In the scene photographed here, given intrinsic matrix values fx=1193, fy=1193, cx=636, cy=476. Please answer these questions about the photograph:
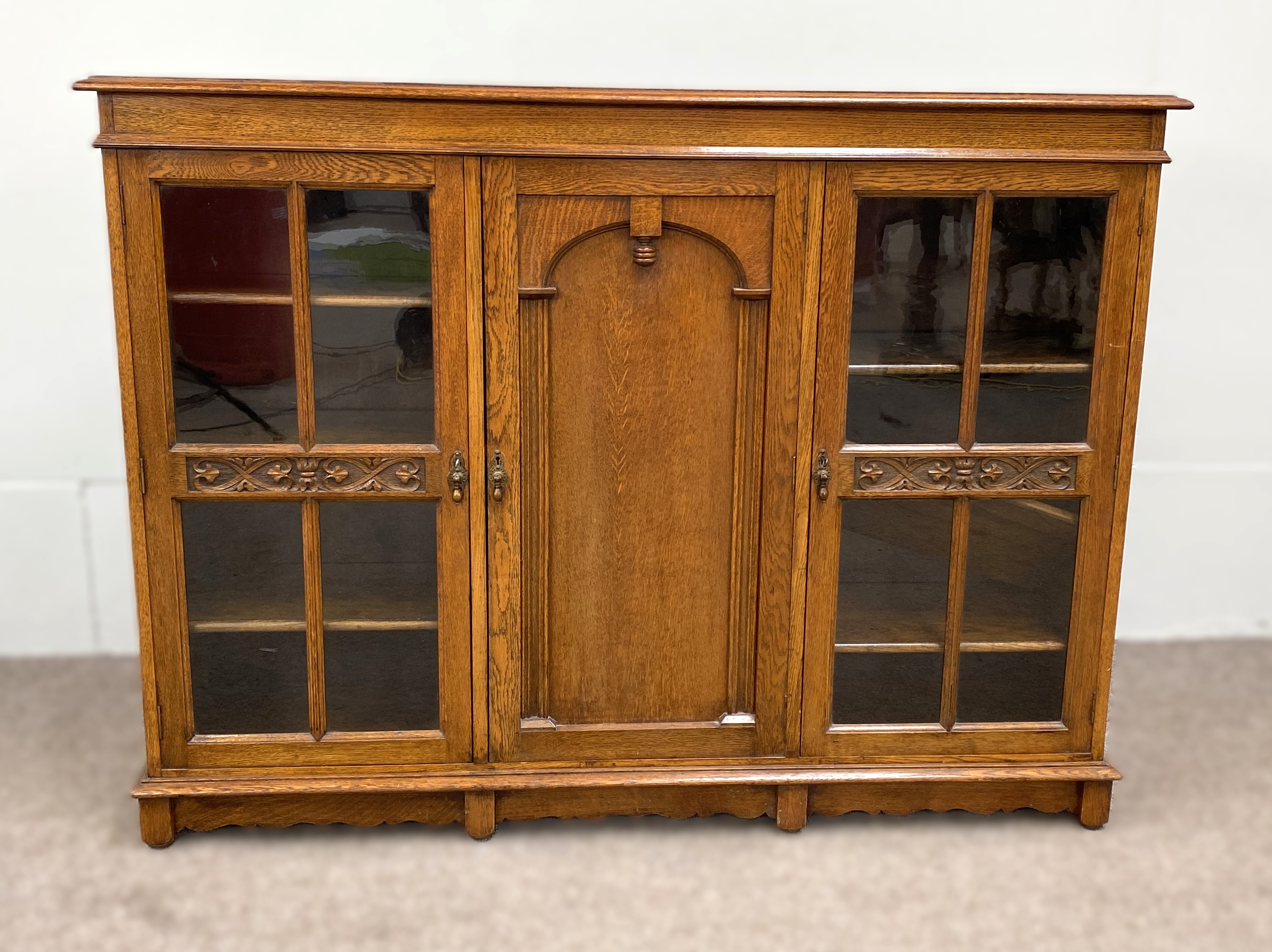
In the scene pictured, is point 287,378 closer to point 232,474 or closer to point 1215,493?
point 232,474

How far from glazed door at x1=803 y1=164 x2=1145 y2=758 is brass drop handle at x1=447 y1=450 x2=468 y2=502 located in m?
0.73

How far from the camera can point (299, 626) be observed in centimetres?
251

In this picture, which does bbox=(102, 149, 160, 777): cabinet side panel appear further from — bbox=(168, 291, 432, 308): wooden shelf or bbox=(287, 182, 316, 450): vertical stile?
bbox=(287, 182, 316, 450): vertical stile

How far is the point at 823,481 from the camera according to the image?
8.16 ft

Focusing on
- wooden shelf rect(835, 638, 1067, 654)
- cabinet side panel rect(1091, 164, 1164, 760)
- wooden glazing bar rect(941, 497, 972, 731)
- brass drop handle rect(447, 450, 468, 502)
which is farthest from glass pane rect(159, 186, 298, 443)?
cabinet side panel rect(1091, 164, 1164, 760)

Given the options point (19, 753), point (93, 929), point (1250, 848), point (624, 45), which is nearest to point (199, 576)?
point (93, 929)

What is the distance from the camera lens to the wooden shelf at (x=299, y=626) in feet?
8.20

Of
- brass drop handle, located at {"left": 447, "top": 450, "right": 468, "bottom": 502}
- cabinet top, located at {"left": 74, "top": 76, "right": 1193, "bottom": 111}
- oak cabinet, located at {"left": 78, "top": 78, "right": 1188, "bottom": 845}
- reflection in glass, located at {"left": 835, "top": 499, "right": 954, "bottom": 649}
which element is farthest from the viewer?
reflection in glass, located at {"left": 835, "top": 499, "right": 954, "bottom": 649}

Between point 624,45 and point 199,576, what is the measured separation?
1.82 m

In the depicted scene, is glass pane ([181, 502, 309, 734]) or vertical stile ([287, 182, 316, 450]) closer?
vertical stile ([287, 182, 316, 450])

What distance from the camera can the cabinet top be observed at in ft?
7.25

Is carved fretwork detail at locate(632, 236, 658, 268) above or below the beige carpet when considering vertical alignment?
above

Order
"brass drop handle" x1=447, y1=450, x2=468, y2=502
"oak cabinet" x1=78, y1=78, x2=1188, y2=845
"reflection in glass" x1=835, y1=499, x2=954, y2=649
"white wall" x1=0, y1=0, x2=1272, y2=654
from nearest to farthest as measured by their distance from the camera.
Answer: "oak cabinet" x1=78, y1=78, x2=1188, y2=845 < "brass drop handle" x1=447, y1=450, x2=468, y2=502 < "reflection in glass" x1=835, y1=499, x2=954, y2=649 < "white wall" x1=0, y1=0, x2=1272, y2=654

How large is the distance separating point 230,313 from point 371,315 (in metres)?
0.27
